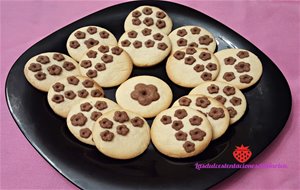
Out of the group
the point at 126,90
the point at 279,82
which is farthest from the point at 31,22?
the point at 279,82

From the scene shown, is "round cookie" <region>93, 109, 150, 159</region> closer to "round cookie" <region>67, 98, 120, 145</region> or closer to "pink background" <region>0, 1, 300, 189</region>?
"round cookie" <region>67, 98, 120, 145</region>

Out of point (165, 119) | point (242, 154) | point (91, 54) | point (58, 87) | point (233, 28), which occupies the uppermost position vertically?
point (233, 28)

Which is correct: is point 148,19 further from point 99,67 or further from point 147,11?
point 99,67

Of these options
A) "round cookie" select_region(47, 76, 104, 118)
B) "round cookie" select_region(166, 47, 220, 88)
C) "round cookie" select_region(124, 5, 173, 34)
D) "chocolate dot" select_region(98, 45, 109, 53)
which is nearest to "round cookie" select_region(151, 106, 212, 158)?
"round cookie" select_region(166, 47, 220, 88)

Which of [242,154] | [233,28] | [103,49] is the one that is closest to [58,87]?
[103,49]

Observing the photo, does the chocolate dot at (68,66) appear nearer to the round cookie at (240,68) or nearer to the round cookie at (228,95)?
the round cookie at (228,95)

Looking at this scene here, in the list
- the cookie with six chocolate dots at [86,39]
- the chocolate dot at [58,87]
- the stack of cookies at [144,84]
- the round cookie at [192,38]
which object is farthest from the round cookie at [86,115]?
the round cookie at [192,38]
